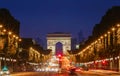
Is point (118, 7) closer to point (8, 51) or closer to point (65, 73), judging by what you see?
point (8, 51)

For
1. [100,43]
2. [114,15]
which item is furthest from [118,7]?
[100,43]

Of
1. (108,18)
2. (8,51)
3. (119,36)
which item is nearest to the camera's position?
(119,36)

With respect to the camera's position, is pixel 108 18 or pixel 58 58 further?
pixel 108 18

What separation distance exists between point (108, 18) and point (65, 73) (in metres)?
104

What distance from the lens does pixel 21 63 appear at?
135125mm

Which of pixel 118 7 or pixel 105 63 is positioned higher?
pixel 118 7

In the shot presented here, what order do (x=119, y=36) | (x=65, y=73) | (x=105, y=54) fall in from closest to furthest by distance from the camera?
(x=65, y=73)
(x=119, y=36)
(x=105, y=54)

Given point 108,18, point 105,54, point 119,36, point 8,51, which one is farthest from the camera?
point 108,18

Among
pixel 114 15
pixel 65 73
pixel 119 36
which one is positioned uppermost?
pixel 114 15

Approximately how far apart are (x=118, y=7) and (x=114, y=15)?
5.33 meters

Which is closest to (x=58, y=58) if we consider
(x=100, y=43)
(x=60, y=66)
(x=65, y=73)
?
(x=60, y=66)

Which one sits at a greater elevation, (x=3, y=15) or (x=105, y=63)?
(x=3, y=15)

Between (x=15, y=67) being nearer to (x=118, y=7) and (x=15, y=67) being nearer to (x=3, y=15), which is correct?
(x=3, y=15)

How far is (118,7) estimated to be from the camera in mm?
144250
